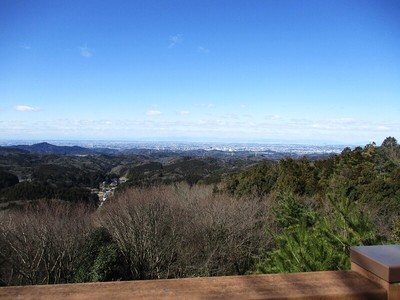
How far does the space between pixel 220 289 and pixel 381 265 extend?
0.58 m

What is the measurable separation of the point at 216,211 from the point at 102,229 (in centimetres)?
541

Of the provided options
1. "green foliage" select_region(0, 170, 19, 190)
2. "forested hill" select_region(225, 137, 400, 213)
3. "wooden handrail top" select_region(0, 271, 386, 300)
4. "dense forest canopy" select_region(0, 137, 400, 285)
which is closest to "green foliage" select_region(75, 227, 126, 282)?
"dense forest canopy" select_region(0, 137, 400, 285)

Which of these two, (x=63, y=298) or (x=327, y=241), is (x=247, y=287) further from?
(x=327, y=241)

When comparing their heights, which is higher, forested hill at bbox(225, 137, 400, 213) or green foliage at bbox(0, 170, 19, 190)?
forested hill at bbox(225, 137, 400, 213)

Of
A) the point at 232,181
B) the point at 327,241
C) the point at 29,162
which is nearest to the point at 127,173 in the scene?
the point at 29,162

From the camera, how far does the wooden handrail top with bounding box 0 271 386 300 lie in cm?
115

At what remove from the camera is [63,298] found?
3.69ft

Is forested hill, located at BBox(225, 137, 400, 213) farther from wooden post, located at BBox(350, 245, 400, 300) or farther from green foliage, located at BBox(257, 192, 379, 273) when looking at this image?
wooden post, located at BBox(350, 245, 400, 300)

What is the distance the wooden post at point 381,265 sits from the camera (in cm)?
120

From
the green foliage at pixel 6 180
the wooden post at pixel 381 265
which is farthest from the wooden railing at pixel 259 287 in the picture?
the green foliage at pixel 6 180

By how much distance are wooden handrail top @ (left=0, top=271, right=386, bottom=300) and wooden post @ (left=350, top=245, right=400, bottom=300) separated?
28 millimetres

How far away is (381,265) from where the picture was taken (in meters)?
1.22

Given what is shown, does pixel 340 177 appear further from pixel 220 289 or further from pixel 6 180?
pixel 6 180

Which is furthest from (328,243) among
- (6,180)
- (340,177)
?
(6,180)
